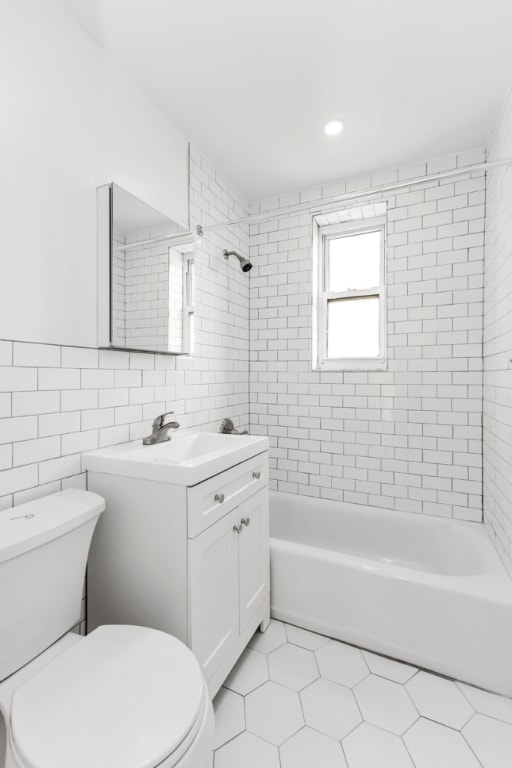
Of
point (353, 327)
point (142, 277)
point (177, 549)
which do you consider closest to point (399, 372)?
point (353, 327)

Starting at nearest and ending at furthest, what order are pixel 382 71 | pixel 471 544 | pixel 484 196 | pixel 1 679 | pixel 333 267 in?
pixel 1 679, pixel 382 71, pixel 471 544, pixel 484 196, pixel 333 267

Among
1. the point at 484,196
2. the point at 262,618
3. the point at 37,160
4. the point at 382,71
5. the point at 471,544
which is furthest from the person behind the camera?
the point at 484,196

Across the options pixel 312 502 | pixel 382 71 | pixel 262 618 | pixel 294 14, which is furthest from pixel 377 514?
pixel 294 14

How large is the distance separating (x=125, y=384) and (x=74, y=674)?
1.07 metres

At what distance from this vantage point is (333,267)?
283 centimetres

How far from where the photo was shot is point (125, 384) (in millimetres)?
1700

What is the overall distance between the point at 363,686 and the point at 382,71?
8.77ft

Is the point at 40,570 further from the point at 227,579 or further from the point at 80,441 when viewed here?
the point at 227,579

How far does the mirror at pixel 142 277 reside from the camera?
1546 millimetres

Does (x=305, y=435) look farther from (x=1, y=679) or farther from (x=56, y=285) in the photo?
(x=1, y=679)

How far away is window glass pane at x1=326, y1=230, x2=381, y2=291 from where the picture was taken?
8.79ft

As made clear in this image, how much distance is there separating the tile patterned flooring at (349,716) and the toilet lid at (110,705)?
1.86 ft

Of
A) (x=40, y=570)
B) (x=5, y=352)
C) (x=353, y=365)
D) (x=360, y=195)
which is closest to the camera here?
(x=40, y=570)

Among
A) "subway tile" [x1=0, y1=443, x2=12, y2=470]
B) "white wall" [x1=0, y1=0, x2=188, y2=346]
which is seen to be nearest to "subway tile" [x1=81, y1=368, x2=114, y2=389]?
"white wall" [x1=0, y1=0, x2=188, y2=346]
